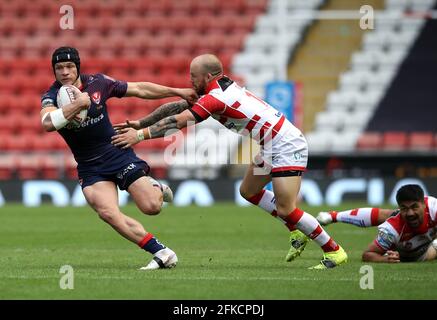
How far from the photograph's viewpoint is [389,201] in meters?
20.2

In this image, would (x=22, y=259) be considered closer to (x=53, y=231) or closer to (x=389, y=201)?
(x=53, y=231)

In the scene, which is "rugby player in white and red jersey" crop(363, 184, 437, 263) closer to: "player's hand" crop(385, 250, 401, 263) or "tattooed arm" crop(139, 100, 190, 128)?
"player's hand" crop(385, 250, 401, 263)

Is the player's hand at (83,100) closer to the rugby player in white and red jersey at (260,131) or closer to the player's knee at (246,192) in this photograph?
the rugby player in white and red jersey at (260,131)

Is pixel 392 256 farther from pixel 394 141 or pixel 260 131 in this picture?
pixel 394 141

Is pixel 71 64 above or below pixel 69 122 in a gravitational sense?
above

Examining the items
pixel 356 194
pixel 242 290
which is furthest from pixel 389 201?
pixel 242 290

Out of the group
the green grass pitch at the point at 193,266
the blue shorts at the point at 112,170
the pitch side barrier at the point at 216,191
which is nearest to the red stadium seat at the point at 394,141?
the pitch side barrier at the point at 216,191

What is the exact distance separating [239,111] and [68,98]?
61.8 inches

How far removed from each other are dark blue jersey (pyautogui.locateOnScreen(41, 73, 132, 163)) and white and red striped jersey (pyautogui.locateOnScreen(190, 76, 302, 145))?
1050 mm

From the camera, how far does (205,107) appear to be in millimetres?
8648

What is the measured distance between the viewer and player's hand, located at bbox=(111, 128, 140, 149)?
8797mm

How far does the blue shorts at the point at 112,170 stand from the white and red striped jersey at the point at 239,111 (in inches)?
38.2

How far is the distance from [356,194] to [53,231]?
8.34 metres
